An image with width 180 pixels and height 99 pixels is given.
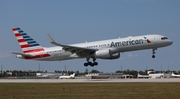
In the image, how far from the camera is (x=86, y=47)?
67312mm

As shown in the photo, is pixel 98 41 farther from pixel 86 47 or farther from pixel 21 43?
pixel 21 43

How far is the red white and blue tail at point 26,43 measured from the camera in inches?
2793

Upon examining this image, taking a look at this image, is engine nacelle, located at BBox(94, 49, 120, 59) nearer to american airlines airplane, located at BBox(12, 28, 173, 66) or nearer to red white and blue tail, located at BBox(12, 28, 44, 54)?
american airlines airplane, located at BBox(12, 28, 173, 66)

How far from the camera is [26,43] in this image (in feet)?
239

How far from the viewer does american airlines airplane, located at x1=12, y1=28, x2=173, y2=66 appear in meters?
62.5
